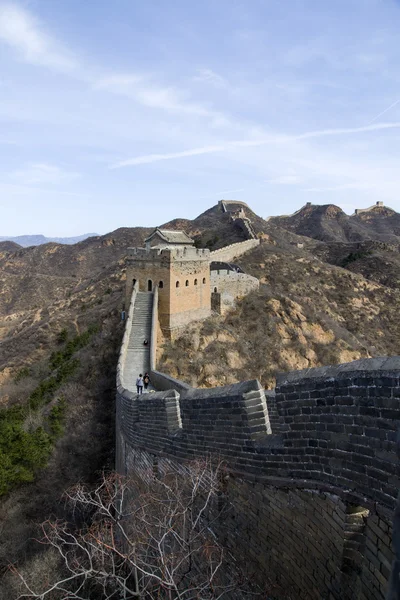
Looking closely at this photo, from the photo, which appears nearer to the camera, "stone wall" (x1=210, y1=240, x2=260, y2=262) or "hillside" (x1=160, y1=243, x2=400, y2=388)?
"hillside" (x1=160, y1=243, x2=400, y2=388)

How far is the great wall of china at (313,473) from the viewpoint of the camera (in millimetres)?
3174

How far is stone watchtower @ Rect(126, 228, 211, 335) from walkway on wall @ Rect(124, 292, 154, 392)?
2.05 ft

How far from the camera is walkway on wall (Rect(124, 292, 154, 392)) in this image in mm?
18097

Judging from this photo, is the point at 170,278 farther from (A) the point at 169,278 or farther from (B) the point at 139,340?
(B) the point at 139,340

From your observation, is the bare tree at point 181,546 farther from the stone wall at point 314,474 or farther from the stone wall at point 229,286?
the stone wall at point 229,286

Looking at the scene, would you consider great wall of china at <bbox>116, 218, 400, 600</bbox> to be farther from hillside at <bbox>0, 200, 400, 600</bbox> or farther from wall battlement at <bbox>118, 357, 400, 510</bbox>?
hillside at <bbox>0, 200, 400, 600</bbox>

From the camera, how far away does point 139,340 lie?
2067 centimetres

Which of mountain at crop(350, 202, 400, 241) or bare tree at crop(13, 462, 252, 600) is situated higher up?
mountain at crop(350, 202, 400, 241)

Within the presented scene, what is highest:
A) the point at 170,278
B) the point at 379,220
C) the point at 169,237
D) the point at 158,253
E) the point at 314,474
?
the point at 379,220

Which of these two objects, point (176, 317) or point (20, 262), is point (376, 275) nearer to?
point (176, 317)

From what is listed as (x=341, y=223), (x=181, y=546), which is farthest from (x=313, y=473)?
(x=341, y=223)

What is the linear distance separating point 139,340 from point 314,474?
17024 mm

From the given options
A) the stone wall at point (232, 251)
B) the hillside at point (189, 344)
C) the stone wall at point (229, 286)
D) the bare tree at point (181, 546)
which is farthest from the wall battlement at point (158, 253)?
the bare tree at point (181, 546)

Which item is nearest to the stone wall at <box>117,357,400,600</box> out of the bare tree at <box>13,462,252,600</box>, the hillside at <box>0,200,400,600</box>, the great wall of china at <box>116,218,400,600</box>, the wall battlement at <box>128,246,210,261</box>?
the great wall of china at <box>116,218,400,600</box>
